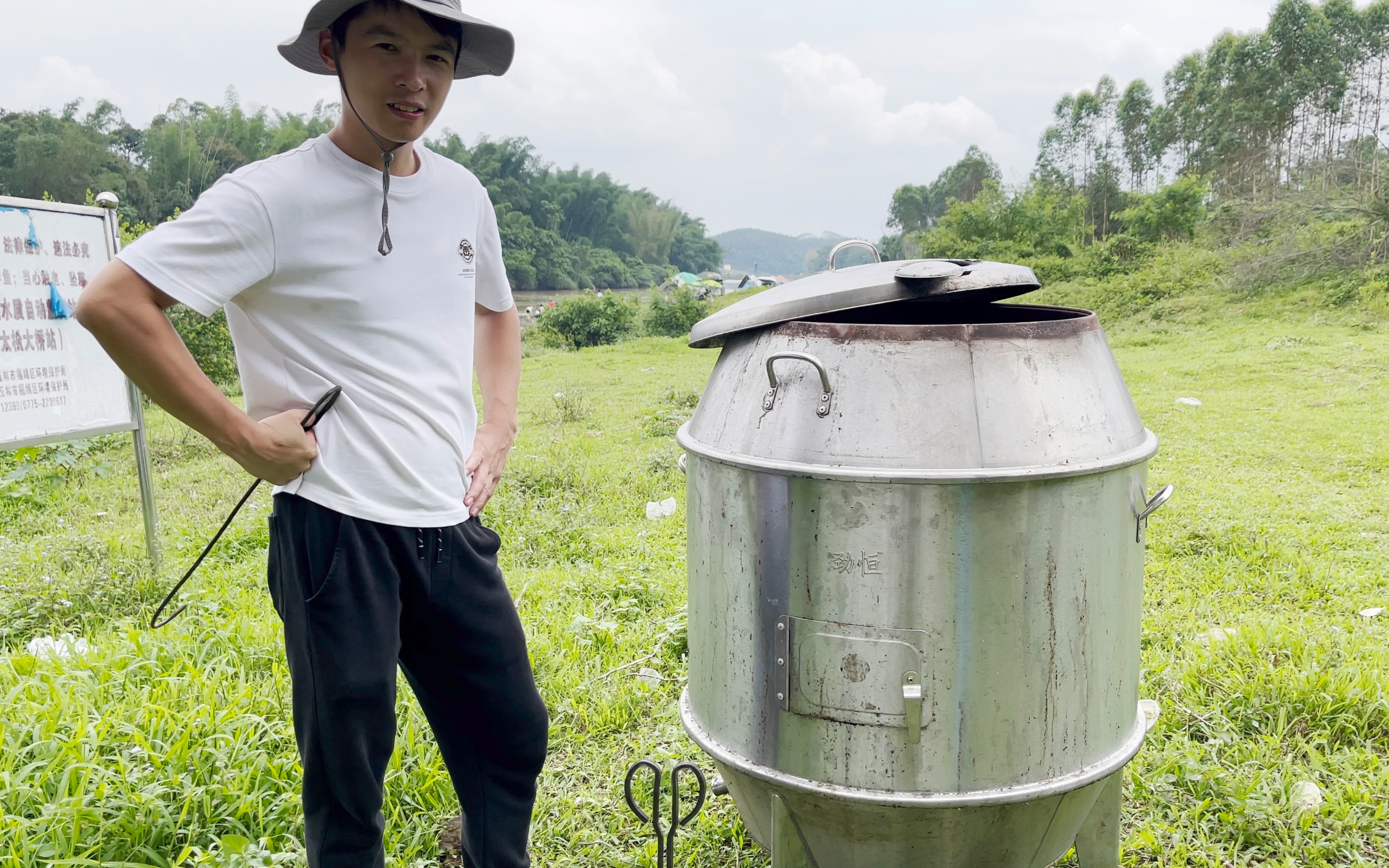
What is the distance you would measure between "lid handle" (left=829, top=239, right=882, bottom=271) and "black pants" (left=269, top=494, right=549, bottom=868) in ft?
3.66

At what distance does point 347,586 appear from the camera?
1.79 m

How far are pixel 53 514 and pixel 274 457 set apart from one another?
17.5 ft

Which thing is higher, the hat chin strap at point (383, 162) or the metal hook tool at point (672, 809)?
the hat chin strap at point (383, 162)

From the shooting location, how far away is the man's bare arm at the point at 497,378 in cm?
224

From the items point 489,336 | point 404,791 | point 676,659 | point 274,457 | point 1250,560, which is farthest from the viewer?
point 1250,560

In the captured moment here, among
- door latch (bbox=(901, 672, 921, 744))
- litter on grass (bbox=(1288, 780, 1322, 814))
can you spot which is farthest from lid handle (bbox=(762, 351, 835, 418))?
litter on grass (bbox=(1288, 780, 1322, 814))

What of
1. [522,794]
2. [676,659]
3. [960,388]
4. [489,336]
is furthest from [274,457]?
[676,659]

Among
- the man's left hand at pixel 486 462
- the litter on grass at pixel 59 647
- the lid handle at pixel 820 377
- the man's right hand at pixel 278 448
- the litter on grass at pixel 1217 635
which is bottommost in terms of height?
the litter on grass at pixel 1217 635

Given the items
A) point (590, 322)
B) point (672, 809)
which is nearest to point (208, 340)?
point (672, 809)

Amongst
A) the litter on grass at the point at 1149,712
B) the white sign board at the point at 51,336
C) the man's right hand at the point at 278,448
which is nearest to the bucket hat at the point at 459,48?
the man's right hand at the point at 278,448

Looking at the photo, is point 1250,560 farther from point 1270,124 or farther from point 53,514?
point 1270,124

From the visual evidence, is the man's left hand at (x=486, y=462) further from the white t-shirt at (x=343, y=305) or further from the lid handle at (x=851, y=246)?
the lid handle at (x=851, y=246)

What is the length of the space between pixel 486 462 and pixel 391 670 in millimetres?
507

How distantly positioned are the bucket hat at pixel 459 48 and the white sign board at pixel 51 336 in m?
2.61
